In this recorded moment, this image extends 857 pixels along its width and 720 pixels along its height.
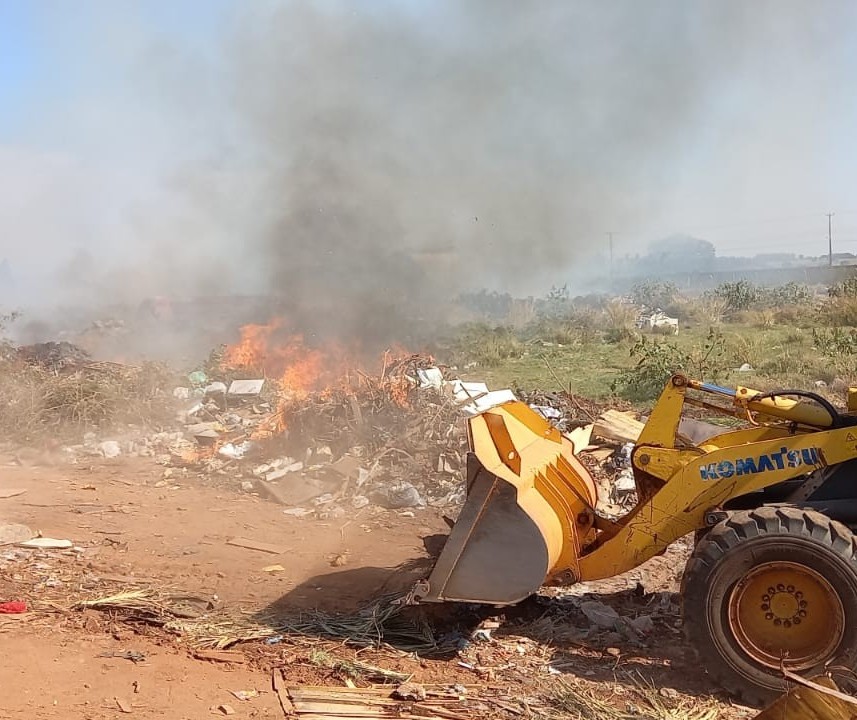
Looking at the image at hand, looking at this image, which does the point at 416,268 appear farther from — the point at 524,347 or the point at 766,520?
the point at 766,520

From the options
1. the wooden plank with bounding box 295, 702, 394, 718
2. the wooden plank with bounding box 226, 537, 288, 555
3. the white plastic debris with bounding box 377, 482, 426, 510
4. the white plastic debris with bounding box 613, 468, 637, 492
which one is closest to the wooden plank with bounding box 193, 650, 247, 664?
the wooden plank with bounding box 295, 702, 394, 718

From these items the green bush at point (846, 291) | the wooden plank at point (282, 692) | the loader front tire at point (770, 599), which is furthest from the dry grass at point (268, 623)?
the green bush at point (846, 291)

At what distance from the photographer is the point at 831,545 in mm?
3600

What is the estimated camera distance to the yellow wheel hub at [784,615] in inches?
144

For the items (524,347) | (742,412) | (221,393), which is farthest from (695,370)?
(742,412)

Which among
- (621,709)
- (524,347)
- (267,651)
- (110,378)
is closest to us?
(621,709)

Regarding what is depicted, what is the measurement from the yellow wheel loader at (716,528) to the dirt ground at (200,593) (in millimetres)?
388

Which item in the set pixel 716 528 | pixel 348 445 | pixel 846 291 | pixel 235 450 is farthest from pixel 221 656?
pixel 846 291

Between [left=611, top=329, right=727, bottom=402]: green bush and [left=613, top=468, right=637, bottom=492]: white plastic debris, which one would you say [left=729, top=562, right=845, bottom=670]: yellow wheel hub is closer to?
[left=613, top=468, right=637, bottom=492]: white plastic debris

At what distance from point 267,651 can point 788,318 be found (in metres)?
19.6

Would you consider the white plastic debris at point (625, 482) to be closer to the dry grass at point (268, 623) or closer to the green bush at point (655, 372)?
the dry grass at point (268, 623)

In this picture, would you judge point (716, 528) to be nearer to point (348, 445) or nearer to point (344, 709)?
point (344, 709)

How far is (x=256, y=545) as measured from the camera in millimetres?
6512

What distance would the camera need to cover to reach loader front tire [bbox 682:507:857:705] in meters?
3.60
